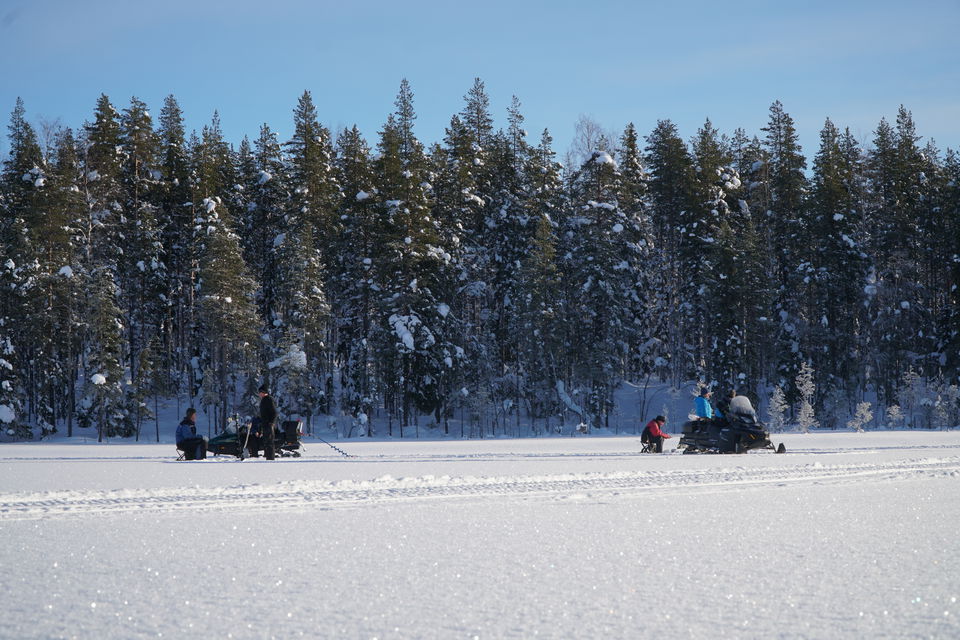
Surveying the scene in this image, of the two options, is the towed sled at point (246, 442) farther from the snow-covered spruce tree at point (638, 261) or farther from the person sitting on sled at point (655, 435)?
the snow-covered spruce tree at point (638, 261)

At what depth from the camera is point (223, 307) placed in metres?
43.0

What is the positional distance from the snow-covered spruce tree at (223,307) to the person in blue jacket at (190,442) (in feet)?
70.4

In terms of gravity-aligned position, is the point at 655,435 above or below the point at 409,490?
above

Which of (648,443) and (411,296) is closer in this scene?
(648,443)

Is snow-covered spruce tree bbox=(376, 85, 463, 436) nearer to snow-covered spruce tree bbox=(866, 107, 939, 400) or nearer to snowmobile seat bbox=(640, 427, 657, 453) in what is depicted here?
snowmobile seat bbox=(640, 427, 657, 453)

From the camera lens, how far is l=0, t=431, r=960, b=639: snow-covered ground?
505 cm

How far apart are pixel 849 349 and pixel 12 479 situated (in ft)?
163

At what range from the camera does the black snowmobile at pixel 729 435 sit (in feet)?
71.8

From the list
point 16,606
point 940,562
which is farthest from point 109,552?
point 940,562

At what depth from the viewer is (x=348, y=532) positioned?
27.8 ft

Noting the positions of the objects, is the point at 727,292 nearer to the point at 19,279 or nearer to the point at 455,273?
the point at 455,273

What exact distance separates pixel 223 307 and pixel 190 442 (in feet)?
78.0

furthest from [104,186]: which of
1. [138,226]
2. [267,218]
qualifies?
[267,218]

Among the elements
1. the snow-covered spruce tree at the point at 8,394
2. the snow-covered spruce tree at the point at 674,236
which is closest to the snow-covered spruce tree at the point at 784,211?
the snow-covered spruce tree at the point at 674,236
